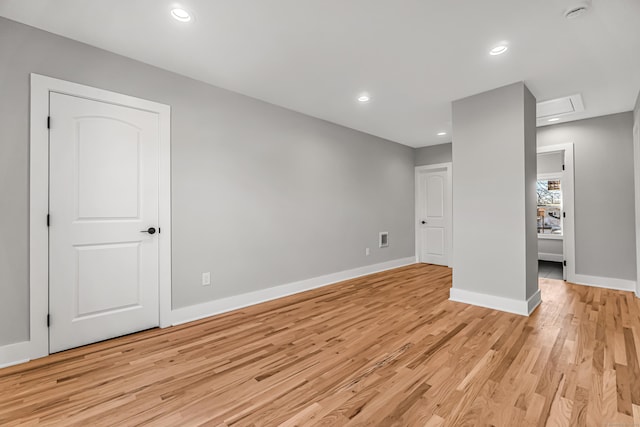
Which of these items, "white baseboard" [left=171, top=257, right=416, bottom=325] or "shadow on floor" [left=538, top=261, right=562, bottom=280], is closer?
"white baseboard" [left=171, top=257, right=416, bottom=325]

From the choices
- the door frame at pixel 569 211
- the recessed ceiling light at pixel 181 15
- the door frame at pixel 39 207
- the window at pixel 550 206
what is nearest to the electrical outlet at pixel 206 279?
the door frame at pixel 39 207

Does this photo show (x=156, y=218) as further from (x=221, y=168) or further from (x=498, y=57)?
(x=498, y=57)

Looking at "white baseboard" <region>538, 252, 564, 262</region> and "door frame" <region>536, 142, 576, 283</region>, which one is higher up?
"door frame" <region>536, 142, 576, 283</region>

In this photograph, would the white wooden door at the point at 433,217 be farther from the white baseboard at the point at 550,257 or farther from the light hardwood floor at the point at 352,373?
the light hardwood floor at the point at 352,373

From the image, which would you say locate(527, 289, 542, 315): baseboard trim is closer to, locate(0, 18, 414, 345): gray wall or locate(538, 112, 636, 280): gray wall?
locate(538, 112, 636, 280): gray wall

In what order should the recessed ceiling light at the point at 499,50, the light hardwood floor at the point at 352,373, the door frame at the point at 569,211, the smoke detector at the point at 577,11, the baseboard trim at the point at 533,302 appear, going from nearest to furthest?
the light hardwood floor at the point at 352,373 < the smoke detector at the point at 577,11 < the recessed ceiling light at the point at 499,50 < the baseboard trim at the point at 533,302 < the door frame at the point at 569,211

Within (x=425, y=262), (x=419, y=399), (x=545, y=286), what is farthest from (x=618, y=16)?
(x=425, y=262)

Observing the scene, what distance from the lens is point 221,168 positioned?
3.36 metres

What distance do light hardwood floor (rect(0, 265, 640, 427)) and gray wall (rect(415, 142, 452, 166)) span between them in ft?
11.5

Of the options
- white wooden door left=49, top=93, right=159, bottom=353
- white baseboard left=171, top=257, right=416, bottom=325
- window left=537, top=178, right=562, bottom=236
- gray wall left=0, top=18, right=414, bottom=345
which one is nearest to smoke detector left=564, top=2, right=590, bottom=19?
gray wall left=0, top=18, right=414, bottom=345

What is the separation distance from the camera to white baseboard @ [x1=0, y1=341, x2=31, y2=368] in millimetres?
2137

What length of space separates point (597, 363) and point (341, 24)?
10.3 ft

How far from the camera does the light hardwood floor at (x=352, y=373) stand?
5.32 feet

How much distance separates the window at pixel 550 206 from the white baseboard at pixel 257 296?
175 inches
